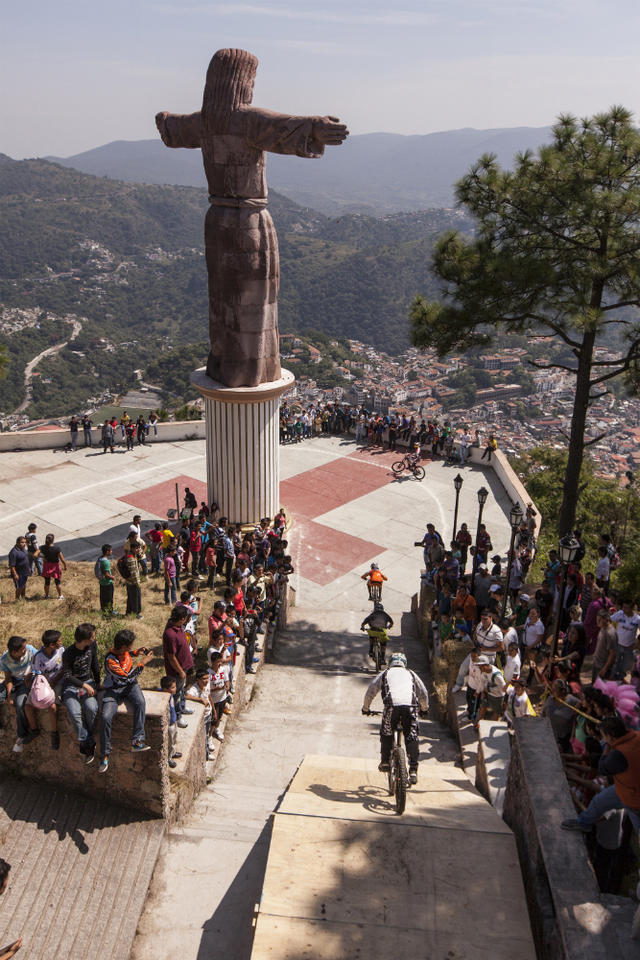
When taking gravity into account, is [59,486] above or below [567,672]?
below

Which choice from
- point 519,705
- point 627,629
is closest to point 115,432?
point 627,629

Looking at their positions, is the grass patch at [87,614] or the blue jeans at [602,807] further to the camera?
the grass patch at [87,614]

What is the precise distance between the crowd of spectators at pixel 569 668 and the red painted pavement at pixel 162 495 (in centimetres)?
760

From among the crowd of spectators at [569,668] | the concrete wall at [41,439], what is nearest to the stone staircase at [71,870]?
the crowd of spectators at [569,668]

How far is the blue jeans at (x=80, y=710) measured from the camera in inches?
272

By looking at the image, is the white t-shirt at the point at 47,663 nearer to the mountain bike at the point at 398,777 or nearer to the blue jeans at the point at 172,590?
the mountain bike at the point at 398,777

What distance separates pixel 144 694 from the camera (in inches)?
281

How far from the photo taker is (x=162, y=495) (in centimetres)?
2069

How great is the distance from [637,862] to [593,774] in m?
0.74

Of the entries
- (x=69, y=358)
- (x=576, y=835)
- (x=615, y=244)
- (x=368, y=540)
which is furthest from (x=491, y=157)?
(x=69, y=358)

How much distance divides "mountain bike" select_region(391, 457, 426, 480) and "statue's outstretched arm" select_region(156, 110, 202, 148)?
1077cm

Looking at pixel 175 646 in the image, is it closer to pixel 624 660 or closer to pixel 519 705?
pixel 519 705

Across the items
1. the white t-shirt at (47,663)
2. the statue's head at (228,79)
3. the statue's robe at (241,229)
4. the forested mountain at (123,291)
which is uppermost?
the statue's head at (228,79)

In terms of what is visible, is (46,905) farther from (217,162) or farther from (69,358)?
(69,358)
